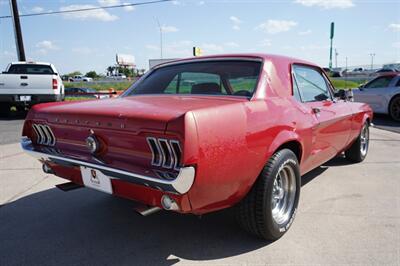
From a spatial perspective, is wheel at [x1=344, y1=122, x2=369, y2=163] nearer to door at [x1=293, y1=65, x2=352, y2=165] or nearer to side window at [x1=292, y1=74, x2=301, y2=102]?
door at [x1=293, y1=65, x2=352, y2=165]

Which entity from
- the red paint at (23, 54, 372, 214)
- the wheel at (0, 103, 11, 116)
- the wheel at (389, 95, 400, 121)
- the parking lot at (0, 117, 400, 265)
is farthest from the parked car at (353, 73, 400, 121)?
the wheel at (0, 103, 11, 116)

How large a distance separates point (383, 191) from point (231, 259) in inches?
91.8

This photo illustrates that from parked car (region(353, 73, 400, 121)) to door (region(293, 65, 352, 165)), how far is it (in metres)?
6.79

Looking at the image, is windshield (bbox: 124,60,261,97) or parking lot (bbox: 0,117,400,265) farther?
windshield (bbox: 124,60,261,97)

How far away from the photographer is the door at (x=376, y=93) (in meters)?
10.4

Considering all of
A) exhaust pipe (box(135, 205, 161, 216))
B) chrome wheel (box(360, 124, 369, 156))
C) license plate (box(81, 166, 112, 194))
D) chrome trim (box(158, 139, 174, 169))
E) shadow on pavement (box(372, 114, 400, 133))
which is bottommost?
shadow on pavement (box(372, 114, 400, 133))

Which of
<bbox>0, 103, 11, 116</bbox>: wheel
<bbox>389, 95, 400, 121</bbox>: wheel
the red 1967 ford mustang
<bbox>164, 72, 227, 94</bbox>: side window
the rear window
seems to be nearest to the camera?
the red 1967 ford mustang

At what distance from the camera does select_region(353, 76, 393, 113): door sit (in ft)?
34.2

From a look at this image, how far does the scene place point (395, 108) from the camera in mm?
10156

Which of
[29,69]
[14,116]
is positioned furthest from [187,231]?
[29,69]

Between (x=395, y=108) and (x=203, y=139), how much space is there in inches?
387

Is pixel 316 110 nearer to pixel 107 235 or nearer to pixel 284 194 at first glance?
pixel 284 194

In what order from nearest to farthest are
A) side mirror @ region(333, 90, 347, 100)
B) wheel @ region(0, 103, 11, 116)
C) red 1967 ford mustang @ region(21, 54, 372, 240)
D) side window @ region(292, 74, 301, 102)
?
red 1967 ford mustang @ region(21, 54, 372, 240)
side window @ region(292, 74, 301, 102)
side mirror @ region(333, 90, 347, 100)
wheel @ region(0, 103, 11, 116)

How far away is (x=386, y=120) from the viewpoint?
10.5 metres
